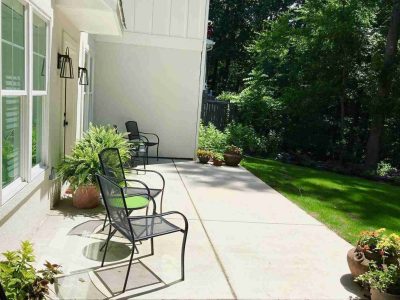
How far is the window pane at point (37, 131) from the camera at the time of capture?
4.33 m

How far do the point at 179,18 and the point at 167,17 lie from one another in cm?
30

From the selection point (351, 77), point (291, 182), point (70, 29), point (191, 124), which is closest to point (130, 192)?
point (70, 29)

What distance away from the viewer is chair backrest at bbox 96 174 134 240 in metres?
3.26

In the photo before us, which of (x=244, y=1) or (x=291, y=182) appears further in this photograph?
(x=244, y=1)

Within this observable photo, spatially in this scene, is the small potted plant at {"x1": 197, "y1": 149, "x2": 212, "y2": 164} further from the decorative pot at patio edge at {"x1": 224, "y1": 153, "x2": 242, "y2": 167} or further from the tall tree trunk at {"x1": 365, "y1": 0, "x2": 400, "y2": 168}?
the tall tree trunk at {"x1": 365, "y1": 0, "x2": 400, "y2": 168}

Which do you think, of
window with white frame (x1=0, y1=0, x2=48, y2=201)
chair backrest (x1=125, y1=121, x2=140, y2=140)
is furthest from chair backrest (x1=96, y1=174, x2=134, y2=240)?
chair backrest (x1=125, y1=121, x2=140, y2=140)

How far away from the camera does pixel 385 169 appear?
12.6 m

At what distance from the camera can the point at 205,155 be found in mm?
9383

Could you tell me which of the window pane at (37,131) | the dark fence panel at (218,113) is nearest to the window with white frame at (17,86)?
the window pane at (37,131)

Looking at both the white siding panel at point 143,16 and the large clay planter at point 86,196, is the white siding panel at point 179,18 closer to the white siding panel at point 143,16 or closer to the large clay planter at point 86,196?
the white siding panel at point 143,16

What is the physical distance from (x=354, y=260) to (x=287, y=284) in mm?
663

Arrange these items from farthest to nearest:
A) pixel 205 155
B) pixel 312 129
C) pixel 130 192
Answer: pixel 312 129 < pixel 205 155 < pixel 130 192

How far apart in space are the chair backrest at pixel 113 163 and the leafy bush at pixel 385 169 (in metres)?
10.1

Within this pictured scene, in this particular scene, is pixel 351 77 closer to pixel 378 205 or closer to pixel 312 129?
pixel 312 129
